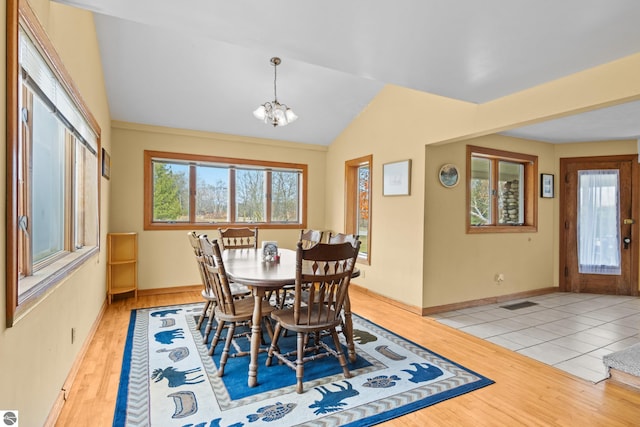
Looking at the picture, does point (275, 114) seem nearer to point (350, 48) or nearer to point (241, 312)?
point (350, 48)

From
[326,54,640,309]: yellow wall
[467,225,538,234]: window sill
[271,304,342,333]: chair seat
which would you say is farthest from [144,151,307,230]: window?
[271,304,342,333]: chair seat

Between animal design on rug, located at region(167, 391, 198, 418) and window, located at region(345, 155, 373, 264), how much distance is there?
11.0ft

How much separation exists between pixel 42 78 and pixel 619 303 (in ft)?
21.8

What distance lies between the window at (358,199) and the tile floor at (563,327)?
180 centimetres

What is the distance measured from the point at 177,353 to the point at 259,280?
1205 mm

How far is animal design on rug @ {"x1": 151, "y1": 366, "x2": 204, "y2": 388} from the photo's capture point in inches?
92.0

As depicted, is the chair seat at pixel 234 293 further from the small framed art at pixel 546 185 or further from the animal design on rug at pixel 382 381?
the small framed art at pixel 546 185

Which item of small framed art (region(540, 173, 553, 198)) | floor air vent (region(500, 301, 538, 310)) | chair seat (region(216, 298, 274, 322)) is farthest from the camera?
small framed art (region(540, 173, 553, 198))

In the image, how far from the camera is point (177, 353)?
280 centimetres

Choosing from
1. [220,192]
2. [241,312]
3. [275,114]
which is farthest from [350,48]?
[220,192]

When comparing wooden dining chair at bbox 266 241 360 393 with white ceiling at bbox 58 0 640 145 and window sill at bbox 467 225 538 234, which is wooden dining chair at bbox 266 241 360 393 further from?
window sill at bbox 467 225 538 234

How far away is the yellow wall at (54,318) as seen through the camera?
1.28m

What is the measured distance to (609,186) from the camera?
5199 millimetres

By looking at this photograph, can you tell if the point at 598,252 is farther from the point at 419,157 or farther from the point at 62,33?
the point at 62,33
